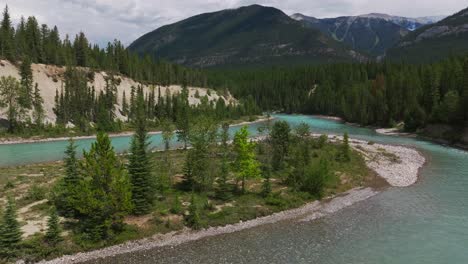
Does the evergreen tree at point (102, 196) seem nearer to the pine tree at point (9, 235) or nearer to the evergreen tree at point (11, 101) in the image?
the pine tree at point (9, 235)

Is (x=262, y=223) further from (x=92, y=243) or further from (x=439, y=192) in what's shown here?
(x=439, y=192)

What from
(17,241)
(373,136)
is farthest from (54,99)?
(17,241)

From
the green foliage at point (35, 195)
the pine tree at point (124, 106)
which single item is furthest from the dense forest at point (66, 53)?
the green foliage at point (35, 195)

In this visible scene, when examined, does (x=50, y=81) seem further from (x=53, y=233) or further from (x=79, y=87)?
(x=53, y=233)

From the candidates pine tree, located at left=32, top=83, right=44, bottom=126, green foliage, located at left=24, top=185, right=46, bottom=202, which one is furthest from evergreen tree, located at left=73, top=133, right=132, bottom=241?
pine tree, located at left=32, top=83, right=44, bottom=126

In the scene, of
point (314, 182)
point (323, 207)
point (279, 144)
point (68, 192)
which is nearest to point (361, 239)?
point (323, 207)

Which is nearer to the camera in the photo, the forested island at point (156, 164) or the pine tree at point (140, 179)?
the forested island at point (156, 164)
